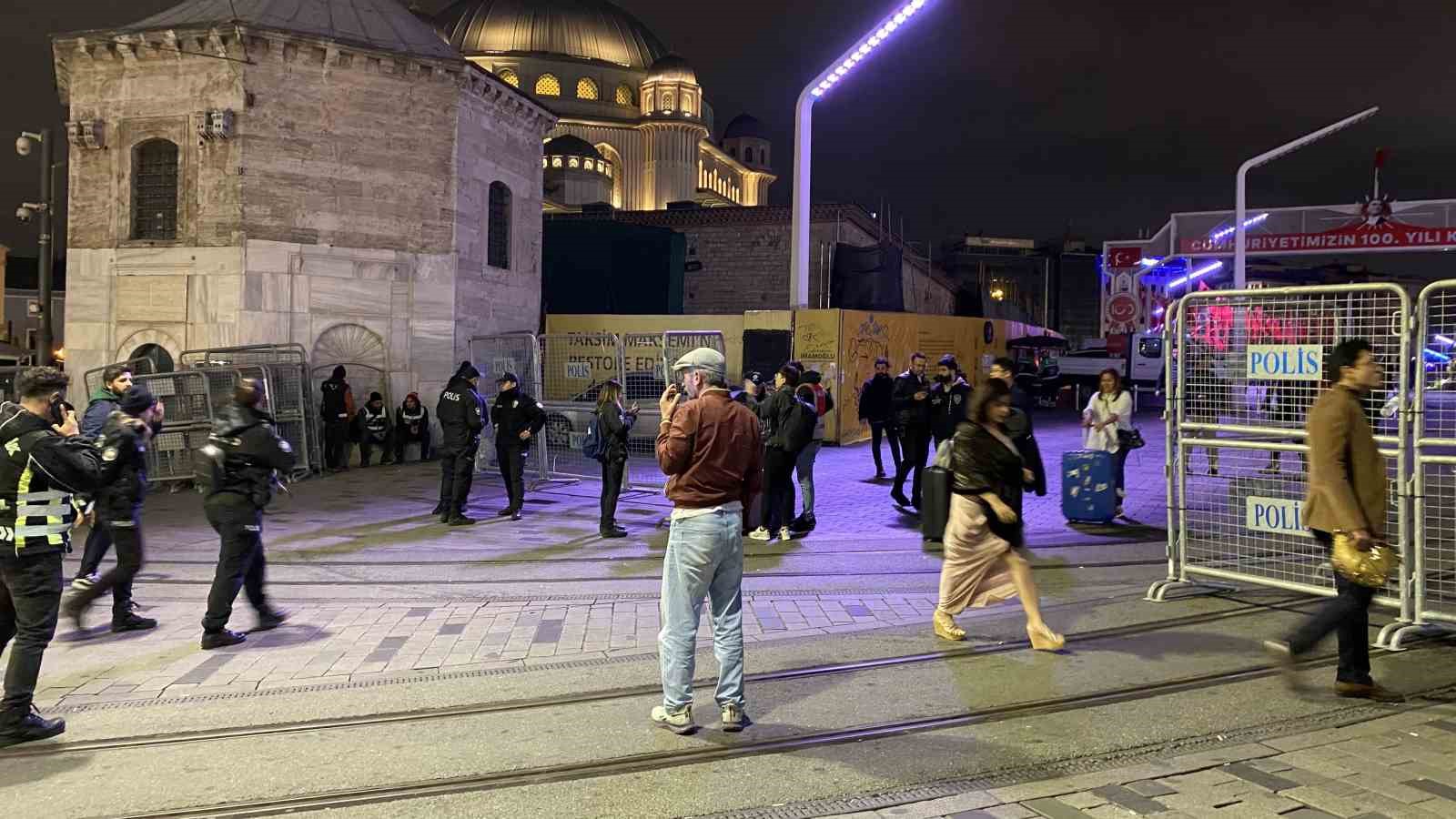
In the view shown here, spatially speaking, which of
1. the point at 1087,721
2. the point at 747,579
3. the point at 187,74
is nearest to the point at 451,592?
the point at 747,579

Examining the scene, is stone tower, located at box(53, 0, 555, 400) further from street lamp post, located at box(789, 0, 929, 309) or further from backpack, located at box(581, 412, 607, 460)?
backpack, located at box(581, 412, 607, 460)

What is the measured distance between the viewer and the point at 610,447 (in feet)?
36.7

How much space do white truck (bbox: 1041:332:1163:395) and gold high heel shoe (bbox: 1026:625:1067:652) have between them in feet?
85.0

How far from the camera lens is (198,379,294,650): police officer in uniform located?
693 centimetres

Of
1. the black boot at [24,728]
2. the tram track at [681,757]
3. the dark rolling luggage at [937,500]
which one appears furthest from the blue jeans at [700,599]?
the black boot at [24,728]

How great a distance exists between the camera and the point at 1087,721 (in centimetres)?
→ 520

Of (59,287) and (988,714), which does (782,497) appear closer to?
(988,714)

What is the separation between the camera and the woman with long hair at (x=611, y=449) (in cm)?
1116

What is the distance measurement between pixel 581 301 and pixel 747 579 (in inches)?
949

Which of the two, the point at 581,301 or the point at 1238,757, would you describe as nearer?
the point at 1238,757

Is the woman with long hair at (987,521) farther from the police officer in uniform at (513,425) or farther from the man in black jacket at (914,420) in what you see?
the police officer in uniform at (513,425)

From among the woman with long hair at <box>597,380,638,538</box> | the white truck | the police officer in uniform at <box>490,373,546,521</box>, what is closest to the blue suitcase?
the woman with long hair at <box>597,380,638,538</box>

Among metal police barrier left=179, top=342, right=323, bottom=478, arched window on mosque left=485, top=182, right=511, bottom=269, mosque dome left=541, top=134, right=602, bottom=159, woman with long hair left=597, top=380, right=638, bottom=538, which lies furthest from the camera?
mosque dome left=541, top=134, right=602, bottom=159

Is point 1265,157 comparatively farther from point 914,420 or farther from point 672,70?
point 672,70
